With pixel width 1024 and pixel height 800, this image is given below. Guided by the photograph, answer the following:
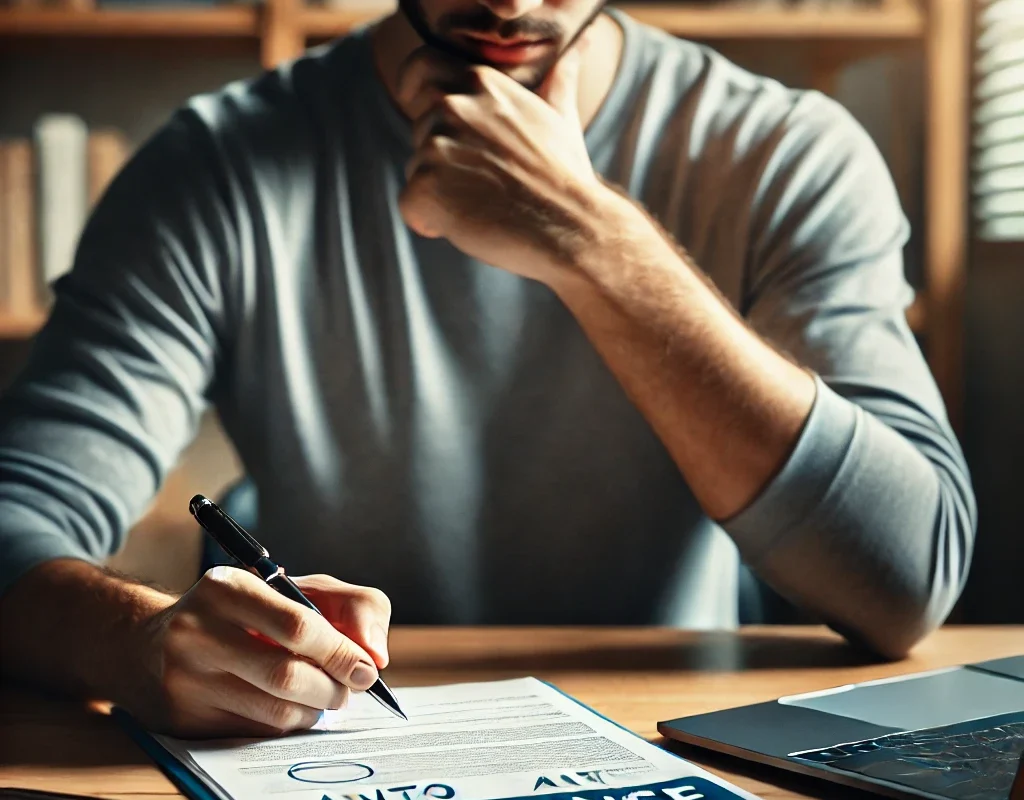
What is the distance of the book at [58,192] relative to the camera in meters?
1.84

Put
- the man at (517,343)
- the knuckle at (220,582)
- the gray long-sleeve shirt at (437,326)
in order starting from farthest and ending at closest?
the gray long-sleeve shirt at (437,326)
the man at (517,343)
the knuckle at (220,582)

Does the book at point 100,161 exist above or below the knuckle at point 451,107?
above

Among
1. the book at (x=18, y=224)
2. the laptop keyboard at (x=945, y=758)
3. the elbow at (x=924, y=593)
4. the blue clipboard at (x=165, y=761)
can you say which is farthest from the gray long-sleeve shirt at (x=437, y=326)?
the book at (x=18, y=224)

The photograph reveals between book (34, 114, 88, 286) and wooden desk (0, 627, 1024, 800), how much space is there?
1.17 metres

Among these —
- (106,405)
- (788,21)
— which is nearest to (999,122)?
(788,21)

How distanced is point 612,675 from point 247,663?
0.95ft

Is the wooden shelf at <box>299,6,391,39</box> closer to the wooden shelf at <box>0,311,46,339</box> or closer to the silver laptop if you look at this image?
the wooden shelf at <box>0,311,46,339</box>

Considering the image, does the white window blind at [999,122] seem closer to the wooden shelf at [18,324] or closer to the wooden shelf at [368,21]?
the wooden shelf at [368,21]

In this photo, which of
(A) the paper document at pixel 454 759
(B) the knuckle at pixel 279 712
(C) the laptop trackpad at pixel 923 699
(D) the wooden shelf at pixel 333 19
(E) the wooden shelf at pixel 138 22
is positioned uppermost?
(E) the wooden shelf at pixel 138 22

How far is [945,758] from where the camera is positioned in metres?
0.57

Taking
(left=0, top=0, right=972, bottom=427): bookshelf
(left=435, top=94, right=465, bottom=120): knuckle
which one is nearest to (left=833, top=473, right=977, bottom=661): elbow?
(left=435, top=94, right=465, bottom=120): knuckle

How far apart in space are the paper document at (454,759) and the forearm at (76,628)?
87 mm

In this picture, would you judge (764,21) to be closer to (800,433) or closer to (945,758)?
(800,433)

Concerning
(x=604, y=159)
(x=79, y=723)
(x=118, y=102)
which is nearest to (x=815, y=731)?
(x=79, y=723)
